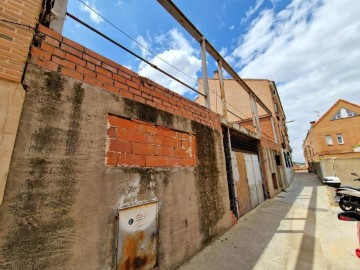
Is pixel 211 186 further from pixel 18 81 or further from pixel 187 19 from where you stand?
pixel 187 19

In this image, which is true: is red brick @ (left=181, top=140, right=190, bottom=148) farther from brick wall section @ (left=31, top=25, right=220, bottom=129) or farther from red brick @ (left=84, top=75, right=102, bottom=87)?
red brick @ (left=84, top=75, right=102, bottom=87)

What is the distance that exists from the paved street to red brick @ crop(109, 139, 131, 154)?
1.88 metres

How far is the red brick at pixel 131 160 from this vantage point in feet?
6.98

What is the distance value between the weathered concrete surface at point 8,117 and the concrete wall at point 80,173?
0.18 feet

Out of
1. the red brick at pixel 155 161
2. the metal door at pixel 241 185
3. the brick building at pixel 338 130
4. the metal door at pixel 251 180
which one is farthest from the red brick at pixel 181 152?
the brick building at pixel 338 130

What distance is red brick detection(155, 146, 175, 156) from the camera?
262cm

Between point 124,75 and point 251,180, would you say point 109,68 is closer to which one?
point 124,75

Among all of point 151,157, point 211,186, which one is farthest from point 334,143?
point 151,157

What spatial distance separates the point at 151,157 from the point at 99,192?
2.69 ft

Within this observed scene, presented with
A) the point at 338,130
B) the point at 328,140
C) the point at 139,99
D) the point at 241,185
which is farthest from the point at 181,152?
the point at 338,130

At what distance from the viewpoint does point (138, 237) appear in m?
2.13

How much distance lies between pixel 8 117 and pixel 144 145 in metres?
1.36

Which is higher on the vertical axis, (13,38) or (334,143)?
(334,143)

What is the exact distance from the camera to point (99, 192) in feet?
6.10
